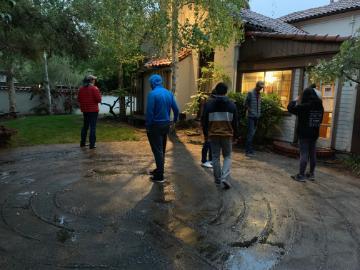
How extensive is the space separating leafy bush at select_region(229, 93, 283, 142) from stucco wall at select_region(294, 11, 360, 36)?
6.13 metres

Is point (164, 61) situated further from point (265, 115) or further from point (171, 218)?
point (171, 218)

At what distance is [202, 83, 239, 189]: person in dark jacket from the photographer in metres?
5.39

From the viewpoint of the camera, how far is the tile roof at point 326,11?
1320 centimetres

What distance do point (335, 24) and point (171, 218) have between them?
13.1 meters

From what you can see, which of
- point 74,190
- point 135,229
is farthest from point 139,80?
point 135,229

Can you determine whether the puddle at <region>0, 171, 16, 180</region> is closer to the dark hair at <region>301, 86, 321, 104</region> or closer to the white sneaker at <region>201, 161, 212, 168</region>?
the white sneaker at <region>201, 161, 212, 168</region>

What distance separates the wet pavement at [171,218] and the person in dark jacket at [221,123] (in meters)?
0.58

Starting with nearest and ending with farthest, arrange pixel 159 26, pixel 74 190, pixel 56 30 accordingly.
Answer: pixel 74 190 → pixel 56 30 → pixel 159 26

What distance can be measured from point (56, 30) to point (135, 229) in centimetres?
666

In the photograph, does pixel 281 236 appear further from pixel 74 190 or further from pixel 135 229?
pixel 74 190

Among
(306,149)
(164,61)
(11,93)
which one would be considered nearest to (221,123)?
(306,149)

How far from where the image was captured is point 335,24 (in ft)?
45.6

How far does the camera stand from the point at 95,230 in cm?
377

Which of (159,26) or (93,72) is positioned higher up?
(159,26)
